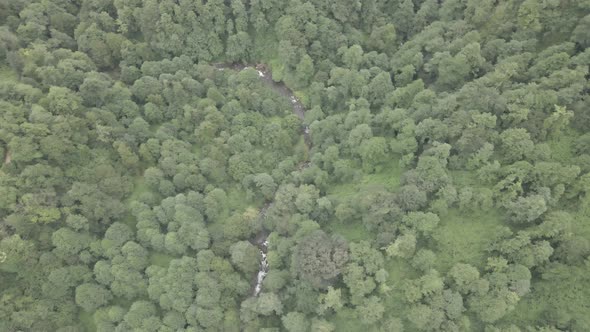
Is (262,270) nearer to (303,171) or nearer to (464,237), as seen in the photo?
(303,171)

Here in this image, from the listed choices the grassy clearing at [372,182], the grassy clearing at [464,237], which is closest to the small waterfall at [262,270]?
the grassy clearing at [372,182]

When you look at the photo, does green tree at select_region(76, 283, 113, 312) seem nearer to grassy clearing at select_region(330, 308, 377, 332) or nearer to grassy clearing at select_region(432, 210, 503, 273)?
grassy clearing at select_region(330, 308, 377, 332)

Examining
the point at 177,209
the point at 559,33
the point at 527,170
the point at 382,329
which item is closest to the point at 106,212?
the point at 177,209

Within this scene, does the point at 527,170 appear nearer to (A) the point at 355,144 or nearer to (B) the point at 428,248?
(B) the point at 428,248

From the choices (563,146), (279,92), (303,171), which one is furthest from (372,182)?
(279,92)

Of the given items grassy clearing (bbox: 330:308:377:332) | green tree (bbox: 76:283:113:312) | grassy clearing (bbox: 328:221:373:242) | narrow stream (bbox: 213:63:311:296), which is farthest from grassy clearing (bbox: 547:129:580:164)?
green tree (bbox: 76:283:113:312)

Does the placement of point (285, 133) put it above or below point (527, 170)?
below

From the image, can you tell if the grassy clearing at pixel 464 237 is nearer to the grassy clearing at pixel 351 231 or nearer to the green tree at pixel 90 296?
the grassy clearing at pixel 351 231
